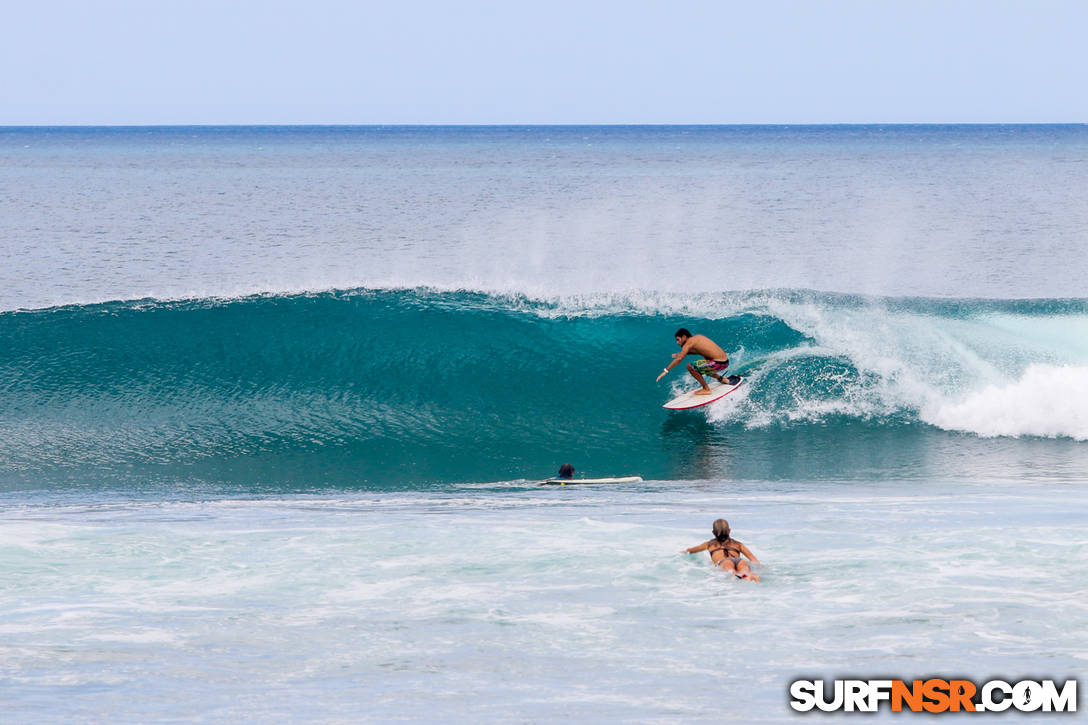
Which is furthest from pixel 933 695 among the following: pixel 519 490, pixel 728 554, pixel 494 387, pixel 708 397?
pixel 494 387

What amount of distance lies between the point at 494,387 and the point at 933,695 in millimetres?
10623

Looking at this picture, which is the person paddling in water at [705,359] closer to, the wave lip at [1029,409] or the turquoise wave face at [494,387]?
the turquoise wave face at [494,387]

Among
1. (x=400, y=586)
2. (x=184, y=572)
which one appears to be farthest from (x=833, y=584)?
(x=184, y=572)

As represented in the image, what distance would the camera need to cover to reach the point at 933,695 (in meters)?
6.62

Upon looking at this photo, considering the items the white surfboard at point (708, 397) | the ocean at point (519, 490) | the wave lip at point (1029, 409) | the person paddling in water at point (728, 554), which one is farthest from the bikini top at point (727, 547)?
the wave lip at point (1029, 409)

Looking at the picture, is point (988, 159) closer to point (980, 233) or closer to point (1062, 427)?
point (980, 233)

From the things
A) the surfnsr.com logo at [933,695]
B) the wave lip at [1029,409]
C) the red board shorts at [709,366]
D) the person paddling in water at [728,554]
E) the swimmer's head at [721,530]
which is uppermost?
the red board shorts at [709,366]

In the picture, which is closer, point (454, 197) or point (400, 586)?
point (400, 586)

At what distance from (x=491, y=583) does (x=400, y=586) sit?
737mm

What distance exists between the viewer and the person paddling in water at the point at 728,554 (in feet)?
28.2

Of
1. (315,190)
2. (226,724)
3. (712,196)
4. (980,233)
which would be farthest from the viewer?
(315,190)

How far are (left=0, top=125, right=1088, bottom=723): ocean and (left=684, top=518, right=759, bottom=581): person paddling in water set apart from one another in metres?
0.15

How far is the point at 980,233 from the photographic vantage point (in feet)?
130

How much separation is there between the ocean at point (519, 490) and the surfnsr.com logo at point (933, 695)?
124mm
